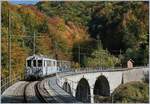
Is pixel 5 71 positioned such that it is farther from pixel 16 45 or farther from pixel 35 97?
pixel 35 97

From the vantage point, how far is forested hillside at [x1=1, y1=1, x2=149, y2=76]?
77500 millimetres

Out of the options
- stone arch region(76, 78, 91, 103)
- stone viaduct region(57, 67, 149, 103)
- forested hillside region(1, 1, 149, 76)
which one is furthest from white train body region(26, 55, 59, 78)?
stone arch region(76, 78, 91, 103)

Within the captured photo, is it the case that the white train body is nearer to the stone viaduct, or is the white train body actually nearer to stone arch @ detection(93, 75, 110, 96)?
the stone viaduct

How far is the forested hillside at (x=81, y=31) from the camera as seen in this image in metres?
77.5

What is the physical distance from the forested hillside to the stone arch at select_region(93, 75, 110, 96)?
8783mm

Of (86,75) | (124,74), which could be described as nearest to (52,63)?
(86,75)

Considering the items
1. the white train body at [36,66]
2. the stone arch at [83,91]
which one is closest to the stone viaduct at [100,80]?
the stone arch at [83,91]

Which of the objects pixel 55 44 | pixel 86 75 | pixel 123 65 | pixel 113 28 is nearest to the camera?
pixel 86 75

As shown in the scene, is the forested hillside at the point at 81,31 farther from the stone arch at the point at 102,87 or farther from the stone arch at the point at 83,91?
the stone arch at the point at 83,91

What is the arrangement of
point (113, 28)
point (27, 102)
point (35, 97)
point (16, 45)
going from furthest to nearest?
point (113, 28)
point (16, 45)
point (35, 97)
point (27, 102)

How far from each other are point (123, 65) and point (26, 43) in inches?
1526

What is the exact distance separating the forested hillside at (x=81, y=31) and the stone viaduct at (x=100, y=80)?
8.42 metres

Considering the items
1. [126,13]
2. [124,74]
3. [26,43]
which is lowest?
[124,74]

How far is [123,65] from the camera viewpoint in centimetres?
11262
